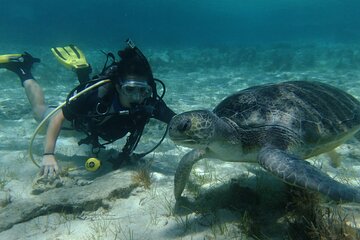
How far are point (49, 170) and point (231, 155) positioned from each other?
3407 millimetres

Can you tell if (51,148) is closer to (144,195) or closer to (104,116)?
(104,116)

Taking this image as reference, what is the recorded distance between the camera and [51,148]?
556cm

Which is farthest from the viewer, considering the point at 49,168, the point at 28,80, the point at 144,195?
the point at 28,80

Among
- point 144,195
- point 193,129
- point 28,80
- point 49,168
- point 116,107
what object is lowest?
point 144,195

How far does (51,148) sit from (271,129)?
13.5ft

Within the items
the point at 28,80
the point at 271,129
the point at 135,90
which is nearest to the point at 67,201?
the point at 135,90

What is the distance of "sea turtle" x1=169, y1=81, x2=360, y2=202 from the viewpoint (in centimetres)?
332

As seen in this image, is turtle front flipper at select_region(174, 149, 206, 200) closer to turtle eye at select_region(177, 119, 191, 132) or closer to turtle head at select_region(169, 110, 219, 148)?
turtle head at select_region(169, 110, 219, 148)

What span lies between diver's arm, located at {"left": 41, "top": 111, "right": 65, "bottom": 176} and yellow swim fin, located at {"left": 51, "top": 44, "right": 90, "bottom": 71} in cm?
248

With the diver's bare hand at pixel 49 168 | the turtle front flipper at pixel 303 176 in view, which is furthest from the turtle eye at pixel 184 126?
the diver's bare hand at pixel 49 168

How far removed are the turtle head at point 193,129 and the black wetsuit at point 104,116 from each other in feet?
7.17

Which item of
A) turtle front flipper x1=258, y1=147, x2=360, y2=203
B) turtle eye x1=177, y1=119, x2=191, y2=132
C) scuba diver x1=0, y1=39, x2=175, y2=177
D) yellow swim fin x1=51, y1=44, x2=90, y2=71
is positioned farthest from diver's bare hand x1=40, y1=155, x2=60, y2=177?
turtle front flipper x1=258, y1=147, x2=360, y2=203

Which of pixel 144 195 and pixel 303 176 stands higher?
pixel 303 176

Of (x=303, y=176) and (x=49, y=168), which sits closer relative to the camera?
(x=303, y=176)
